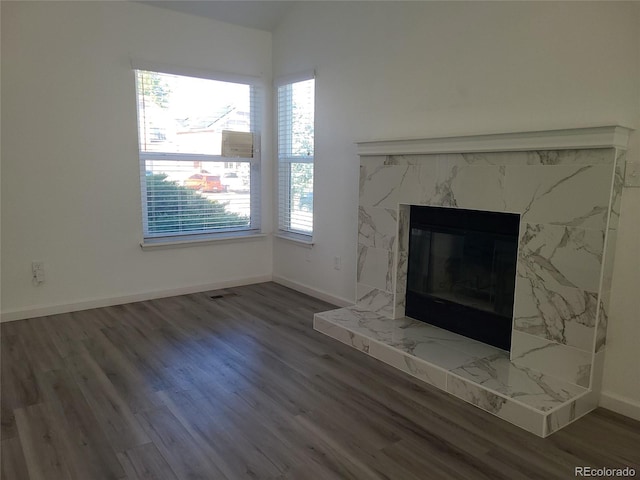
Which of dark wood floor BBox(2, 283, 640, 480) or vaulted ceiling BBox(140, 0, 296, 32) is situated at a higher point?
vaulted ceiling BBox(140, 0, 296, 32)

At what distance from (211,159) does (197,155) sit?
0.16m

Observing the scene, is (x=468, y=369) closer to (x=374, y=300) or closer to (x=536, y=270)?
(x=536, y=270)

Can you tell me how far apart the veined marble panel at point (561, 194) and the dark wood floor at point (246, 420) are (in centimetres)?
107

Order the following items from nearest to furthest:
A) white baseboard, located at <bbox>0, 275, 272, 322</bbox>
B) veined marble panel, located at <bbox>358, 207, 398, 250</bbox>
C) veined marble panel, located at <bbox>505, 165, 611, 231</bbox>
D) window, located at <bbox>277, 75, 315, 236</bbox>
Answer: veined marble panel, located at <bbox>505, 165, 611, 231</bbox>, veined marble panel, located at <bbox>358, 207, 398, 250</bbox>, white baseboard, located at <bbox>0, 275, 272, 322</bbox>, window, located at <bbox>277, 75, 315, 236</bbox>

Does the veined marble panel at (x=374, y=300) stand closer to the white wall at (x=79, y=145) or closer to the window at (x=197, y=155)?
the window at (x=197, y=155)

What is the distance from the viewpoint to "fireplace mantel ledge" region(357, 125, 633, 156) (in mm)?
2318

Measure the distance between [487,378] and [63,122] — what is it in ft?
12.2

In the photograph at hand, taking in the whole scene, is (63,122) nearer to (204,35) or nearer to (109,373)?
(204,35)

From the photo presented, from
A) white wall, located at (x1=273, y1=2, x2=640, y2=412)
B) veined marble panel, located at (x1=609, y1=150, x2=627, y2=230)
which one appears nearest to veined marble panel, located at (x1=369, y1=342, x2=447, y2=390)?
white wall, located at (x1=273, y1=2, x2=640, y2=412)

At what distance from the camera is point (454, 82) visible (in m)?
3.17

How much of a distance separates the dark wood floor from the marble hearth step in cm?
7

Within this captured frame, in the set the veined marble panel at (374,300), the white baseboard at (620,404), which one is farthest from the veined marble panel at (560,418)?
the veined marble panel at (374,300)

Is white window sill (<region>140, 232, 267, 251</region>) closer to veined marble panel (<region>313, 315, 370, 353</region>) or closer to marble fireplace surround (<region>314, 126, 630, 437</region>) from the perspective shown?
veined marble panel (<region>313, 315, 370, 353</region>)

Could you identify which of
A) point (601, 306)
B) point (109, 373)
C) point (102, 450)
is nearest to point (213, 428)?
point (102, 450)
